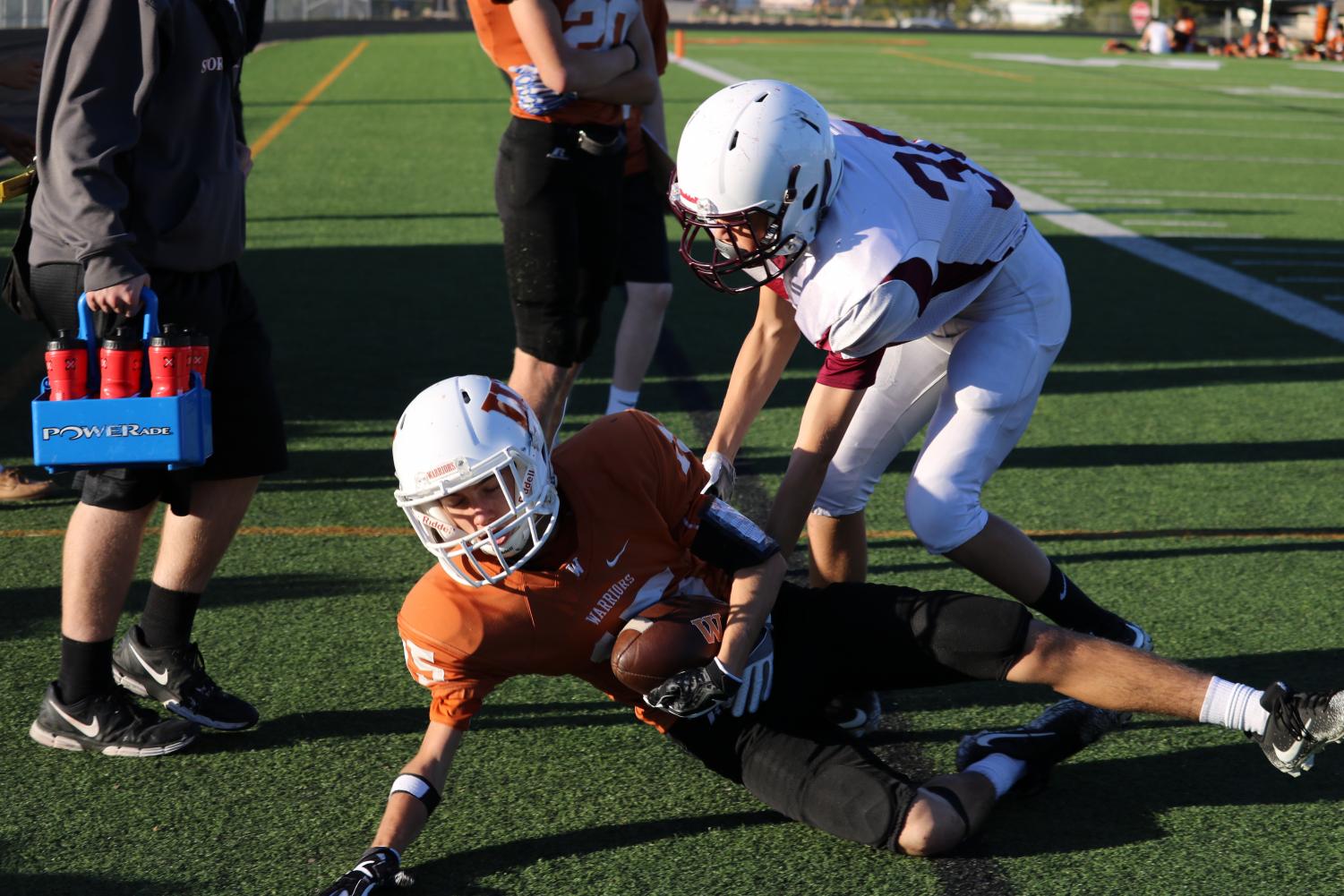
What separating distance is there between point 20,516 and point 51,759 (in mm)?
1796

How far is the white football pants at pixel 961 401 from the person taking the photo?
10.9 ft

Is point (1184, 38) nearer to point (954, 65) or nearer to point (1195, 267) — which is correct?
point (954, 65)

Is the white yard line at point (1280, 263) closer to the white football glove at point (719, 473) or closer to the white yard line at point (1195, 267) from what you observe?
the white yard line at point (1195, 267)

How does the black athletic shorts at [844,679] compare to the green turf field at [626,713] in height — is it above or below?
above

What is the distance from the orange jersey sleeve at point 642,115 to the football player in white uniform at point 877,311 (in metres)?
1.94

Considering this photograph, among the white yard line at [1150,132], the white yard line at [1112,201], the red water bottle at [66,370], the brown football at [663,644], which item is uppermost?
the red water bottle at [66,370]

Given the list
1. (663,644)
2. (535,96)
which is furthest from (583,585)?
(535,96)

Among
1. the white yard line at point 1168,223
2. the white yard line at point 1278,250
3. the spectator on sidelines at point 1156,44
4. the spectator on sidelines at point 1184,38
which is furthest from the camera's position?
the spectator on sidelines at point 1184,38

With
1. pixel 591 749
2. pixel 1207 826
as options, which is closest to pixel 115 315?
pixel 591 749

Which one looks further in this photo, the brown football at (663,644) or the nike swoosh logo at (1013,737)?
the nike swoosh logo at (1013,737)

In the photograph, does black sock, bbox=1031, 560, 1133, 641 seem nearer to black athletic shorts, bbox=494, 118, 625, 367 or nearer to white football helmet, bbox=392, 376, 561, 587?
white football helmet, bbox=392, 376, 561, 587

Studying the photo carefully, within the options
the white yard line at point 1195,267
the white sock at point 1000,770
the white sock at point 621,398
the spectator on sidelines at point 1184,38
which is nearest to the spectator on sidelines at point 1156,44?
the spectator on sidelines at point 1184,38

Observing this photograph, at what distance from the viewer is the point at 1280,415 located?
617cm

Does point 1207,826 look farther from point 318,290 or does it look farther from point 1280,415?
point 318,290
